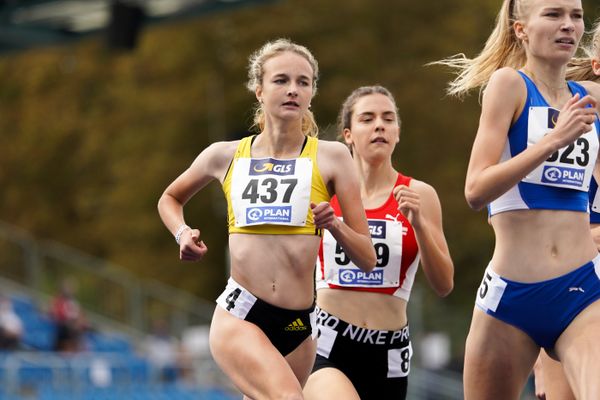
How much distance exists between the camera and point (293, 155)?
6.59 m

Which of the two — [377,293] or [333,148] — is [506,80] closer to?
[333,148]

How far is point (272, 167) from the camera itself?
6.54 m

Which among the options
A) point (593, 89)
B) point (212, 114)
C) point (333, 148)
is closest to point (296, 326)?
point (333, 148)

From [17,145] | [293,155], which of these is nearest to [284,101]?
[293,155]

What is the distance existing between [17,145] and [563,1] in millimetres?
Result: 25819

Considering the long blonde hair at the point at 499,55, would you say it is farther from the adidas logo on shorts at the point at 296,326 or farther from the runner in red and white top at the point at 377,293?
the adidas logo on shorts at the point at 296,326

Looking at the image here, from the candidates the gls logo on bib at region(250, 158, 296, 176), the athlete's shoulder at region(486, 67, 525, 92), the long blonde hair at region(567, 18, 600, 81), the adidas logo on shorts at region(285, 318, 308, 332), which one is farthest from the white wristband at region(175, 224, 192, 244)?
the long blonde hair at region(567, 18, 600, 81)

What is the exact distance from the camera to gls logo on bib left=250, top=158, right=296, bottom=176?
6.51 meters

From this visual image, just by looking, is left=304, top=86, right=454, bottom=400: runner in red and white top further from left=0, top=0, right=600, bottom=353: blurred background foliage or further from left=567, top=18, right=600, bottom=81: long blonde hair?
left=0, top=0, right=600, bottom=353: blurred background foliage

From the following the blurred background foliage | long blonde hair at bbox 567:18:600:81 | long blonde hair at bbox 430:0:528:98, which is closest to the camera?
long blonde hair at bbox 430:0:528:98

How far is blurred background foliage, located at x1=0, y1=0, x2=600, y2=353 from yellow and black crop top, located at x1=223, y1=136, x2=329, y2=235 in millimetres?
18991

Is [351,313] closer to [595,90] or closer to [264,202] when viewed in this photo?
[264,202]

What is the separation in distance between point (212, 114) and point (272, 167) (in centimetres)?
2131

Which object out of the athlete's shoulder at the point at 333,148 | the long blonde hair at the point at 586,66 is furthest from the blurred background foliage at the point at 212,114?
the athlete's shoulder at the point at 333,148
